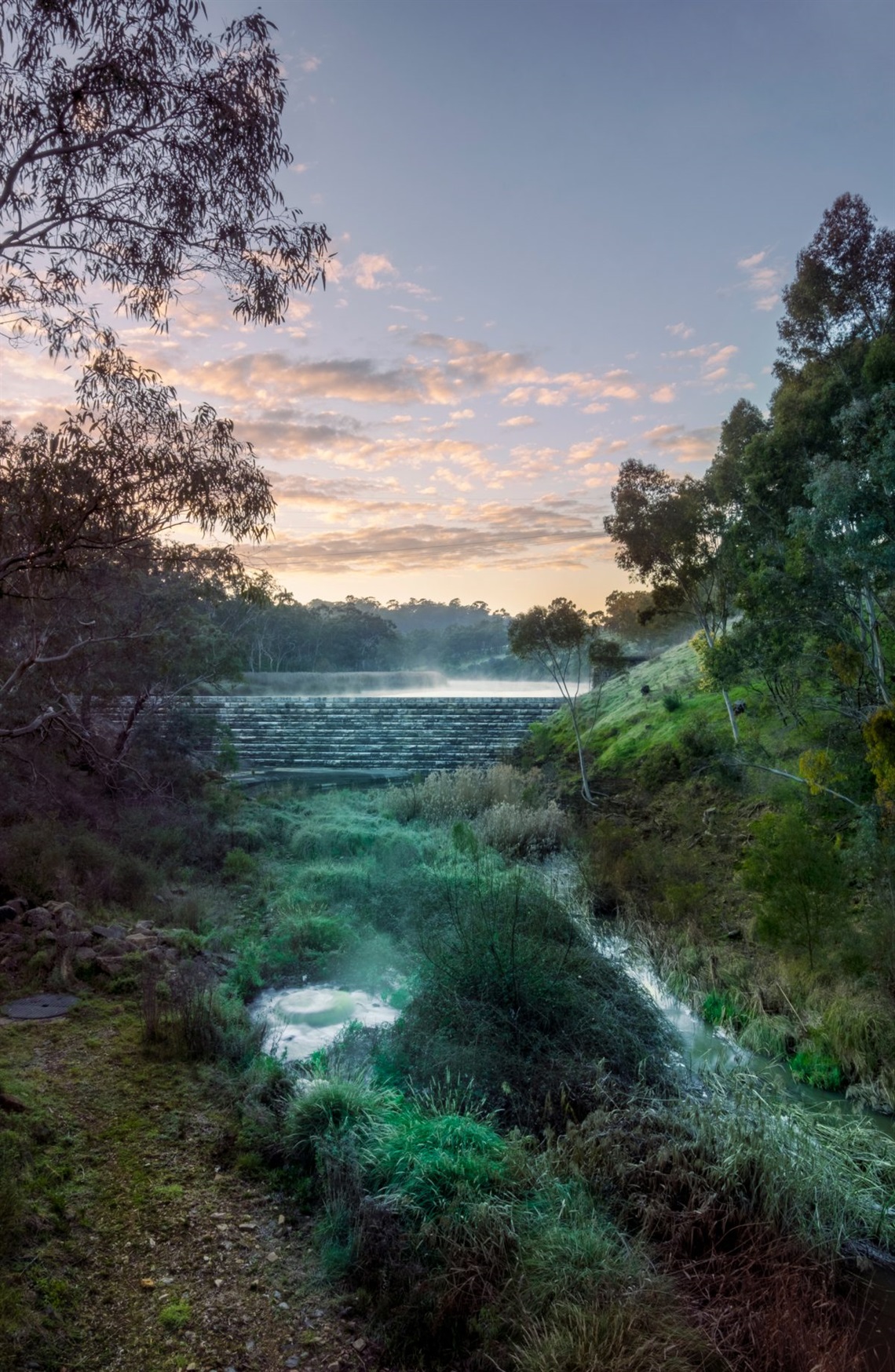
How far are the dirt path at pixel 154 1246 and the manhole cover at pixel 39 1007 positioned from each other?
77cm

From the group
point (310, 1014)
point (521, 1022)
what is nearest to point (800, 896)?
point (521, 1022)

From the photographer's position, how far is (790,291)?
1362cm

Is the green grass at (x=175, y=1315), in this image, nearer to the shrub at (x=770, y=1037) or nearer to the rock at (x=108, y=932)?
the rock at (x=108, y=932)

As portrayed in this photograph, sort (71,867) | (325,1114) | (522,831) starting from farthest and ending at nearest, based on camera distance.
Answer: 1. (522,831)
2. (71,867)
3. (325,1114)

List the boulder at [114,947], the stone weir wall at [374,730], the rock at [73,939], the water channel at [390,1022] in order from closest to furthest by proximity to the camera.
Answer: the water channel at [390,1022] → the rock at [73,939] → the boulder at [114,947] → the stone weir wall at [374,730]

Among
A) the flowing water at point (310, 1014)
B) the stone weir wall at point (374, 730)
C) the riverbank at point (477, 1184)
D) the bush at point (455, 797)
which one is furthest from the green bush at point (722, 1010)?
the stone weir wall at point (374, 730)

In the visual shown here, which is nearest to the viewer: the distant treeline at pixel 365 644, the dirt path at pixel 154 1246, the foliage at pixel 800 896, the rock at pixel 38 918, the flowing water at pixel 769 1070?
the dirt path at pixel 154 1246

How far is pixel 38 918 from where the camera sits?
823cm

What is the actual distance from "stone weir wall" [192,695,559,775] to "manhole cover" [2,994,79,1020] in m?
13.5

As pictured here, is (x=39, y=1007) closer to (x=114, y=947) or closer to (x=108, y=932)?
(x=114, y=947)

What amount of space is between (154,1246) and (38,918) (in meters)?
4.85

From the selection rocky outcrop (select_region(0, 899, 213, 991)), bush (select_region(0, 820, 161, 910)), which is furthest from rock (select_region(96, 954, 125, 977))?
bush (select_region(0, 820, 161, 910))

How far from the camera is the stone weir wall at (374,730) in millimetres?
23031

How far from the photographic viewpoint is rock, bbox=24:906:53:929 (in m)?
8.18
